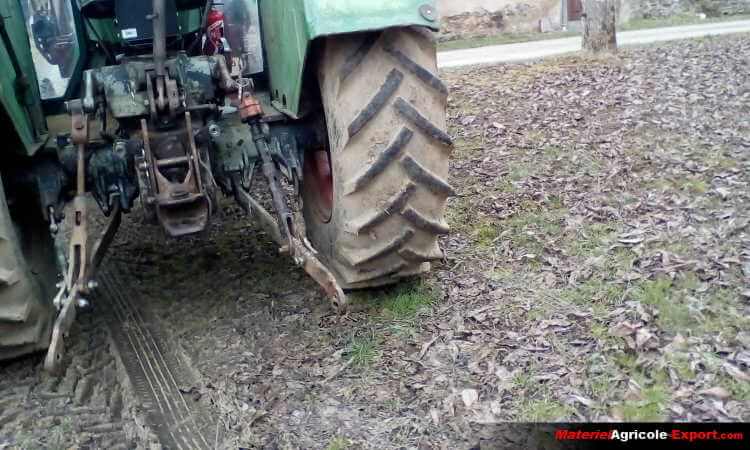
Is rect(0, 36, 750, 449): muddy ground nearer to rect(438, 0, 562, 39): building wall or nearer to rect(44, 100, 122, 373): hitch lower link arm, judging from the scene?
rect(44, 100, 122, 373): hitch lower link arm

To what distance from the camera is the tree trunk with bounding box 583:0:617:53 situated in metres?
9.83

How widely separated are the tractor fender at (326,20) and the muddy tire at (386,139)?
162mm

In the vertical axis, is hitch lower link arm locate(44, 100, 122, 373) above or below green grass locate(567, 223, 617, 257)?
above

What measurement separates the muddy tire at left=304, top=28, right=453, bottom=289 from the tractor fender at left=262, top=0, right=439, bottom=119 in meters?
0.16

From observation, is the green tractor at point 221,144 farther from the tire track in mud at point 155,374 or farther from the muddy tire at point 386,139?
the tire track in mud at point 155,374

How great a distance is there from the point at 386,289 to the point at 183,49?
2.08m

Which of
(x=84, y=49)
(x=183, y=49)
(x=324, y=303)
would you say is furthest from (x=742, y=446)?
(x=84, y=49)

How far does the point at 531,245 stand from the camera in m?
5.02

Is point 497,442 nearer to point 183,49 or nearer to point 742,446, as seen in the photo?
point 742,446

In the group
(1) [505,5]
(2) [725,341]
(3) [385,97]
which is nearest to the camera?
(2) [725,341]

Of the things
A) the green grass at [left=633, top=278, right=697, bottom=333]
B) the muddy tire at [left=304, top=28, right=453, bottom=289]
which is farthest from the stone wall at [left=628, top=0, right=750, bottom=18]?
the muddy tire at [left=304, top=28, right=453, bottom=289]

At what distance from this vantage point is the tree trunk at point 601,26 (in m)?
9.83

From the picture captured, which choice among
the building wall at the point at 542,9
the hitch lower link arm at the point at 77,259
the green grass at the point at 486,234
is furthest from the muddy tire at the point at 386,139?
the building wall at the point at 542,9

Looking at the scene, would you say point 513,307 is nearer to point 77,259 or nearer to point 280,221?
point 280,221
